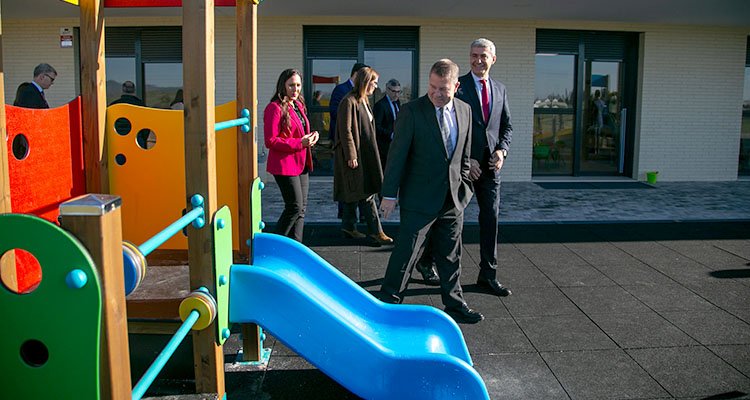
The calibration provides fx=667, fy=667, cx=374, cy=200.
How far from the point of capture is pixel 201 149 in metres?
2.71

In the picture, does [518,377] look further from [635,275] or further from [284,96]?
[284,96]

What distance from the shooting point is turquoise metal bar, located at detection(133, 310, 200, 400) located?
77.0 inches

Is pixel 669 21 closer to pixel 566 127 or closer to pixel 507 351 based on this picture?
pixel 566 127

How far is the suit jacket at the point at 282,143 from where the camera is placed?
5477mm

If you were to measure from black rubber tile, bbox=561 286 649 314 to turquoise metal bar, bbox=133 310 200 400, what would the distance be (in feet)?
10.6

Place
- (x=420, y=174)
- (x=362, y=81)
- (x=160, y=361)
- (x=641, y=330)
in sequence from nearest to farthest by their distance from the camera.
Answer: (x=160, y=361) < (x=420, y=174) < (x=641, y=330) < (x=362, y=81)

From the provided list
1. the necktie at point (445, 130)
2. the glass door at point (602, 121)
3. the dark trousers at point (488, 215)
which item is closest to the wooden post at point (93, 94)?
the necktie at point (445, 130)

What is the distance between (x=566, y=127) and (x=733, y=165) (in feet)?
10.6

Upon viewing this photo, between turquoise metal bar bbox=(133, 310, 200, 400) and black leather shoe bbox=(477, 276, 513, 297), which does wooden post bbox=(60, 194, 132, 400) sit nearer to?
turquoise metal bar bbox=(133, 310, 200, 400)

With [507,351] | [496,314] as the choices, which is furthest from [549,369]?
[496,314]

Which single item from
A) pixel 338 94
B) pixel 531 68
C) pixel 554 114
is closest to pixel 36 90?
pixel 338 94

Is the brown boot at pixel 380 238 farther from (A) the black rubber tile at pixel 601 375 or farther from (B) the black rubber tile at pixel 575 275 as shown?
(A) the black rubber tile at pixel 601 375

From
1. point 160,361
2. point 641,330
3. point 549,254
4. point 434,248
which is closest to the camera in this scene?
point 160,361

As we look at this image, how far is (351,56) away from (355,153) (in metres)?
5.47
